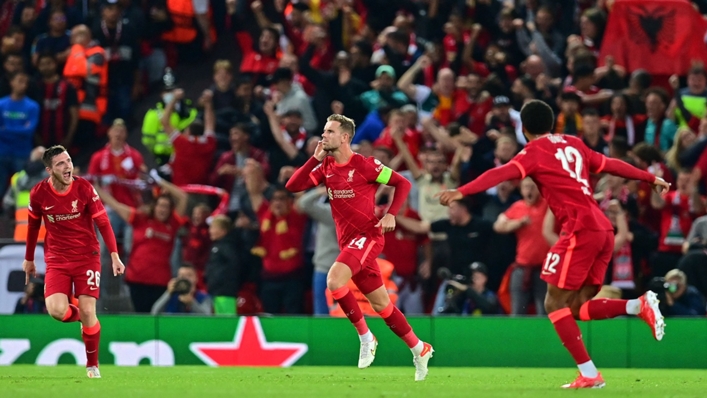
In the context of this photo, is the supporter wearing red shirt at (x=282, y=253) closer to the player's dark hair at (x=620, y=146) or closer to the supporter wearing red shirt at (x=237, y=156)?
the supporter wearing red shirt at (x=237, y=156)

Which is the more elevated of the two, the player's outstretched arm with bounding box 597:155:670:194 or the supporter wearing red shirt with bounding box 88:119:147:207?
the supporter wearing red shirt with bounding box 88:119:147:207

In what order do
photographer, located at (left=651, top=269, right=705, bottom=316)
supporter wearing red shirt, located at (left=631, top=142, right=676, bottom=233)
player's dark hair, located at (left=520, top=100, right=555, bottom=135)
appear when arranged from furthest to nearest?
supporter wearing red shirt, located at (left=631, top=142, right=676, bottom=233) → photographer, located at (left=651, top=269, right=705, bottom=316) → player's dark hair, located at (left=520, top=100, right=555, bottom=135)

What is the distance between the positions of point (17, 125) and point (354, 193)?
9.02 metres

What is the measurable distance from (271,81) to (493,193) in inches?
172

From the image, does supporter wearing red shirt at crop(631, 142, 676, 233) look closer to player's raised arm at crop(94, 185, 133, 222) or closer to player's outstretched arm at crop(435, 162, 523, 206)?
player's outstretched arm at crop(435, 162, 523, 206)

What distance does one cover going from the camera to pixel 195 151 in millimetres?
18578

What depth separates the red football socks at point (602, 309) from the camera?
10.3 m

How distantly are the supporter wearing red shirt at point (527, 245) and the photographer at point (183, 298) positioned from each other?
3.98 m

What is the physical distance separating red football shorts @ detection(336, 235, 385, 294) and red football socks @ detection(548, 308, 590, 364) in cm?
217

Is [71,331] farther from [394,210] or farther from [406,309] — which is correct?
[394,210]

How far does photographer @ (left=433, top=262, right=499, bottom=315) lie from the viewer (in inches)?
618

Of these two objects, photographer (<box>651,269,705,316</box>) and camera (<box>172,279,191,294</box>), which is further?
camera (<box>172,279,191,294</box>)

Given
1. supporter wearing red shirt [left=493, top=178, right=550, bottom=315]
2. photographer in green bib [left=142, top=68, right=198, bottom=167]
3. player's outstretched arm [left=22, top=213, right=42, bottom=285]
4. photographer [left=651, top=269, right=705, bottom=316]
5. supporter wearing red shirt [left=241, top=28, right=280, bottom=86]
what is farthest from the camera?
supporter wearing red shirt [left=241, top=28, right=280, bottom=86]

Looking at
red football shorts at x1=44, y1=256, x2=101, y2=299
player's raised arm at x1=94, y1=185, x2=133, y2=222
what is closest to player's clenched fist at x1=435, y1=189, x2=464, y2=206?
red football shorts at x1=44, y1=256, x2=101, y2=299
